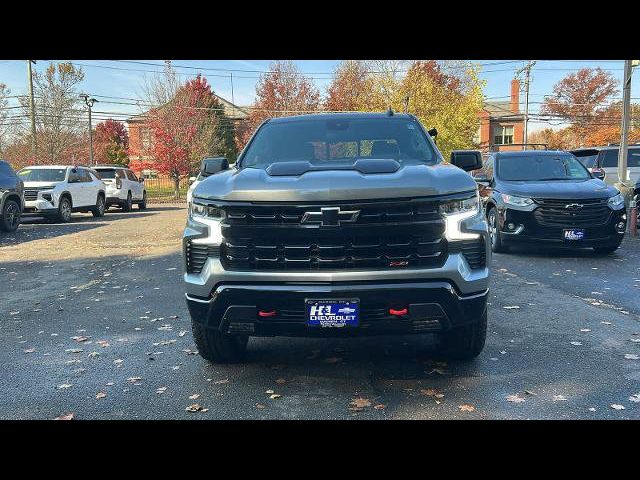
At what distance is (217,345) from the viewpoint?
13.8ft

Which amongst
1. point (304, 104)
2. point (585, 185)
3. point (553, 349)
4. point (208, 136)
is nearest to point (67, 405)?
point (553, 349)

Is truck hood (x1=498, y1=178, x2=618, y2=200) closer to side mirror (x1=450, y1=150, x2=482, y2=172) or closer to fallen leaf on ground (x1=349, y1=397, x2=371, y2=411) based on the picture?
side mirror (x1=450, y1=150, x2=482, y2=172)

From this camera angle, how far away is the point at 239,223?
3.61 metres

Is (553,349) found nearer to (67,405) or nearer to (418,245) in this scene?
(418,245)

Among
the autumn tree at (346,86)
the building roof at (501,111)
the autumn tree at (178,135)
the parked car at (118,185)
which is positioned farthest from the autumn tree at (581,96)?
the parked car at (118,185)

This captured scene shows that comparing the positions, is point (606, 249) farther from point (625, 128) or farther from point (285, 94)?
point (285, 94)

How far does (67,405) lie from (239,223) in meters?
1.66

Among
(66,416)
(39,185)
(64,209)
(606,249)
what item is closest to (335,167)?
(66,416)

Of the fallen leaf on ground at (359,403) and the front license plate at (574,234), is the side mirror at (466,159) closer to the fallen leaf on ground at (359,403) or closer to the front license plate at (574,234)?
the fallen leaf on ground at (359,403)

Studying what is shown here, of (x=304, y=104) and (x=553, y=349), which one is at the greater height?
(x=304, y=104)

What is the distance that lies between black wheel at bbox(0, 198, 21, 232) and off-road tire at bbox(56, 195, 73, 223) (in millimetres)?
2524

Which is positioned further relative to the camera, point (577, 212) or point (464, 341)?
point (577, 212)

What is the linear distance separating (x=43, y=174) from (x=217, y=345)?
15698mm
